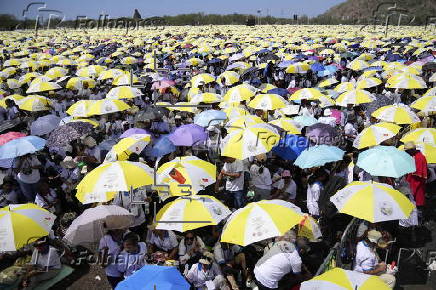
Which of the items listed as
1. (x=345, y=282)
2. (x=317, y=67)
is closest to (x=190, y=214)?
(x=345, y=282)

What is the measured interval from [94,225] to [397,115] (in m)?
6.98

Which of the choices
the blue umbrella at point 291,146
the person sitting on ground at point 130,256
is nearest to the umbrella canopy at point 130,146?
the person sitting on ground at point 130,256

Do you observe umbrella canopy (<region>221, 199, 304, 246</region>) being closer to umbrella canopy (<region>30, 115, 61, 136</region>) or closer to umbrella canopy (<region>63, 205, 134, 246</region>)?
umbrella canopy (<region>63, 205, 134, 246</region>)

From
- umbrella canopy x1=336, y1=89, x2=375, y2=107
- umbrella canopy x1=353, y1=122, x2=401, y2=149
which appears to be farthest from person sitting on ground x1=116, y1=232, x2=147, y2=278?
umbrella canopy x1=336, y1=89, x2=375, y2=107

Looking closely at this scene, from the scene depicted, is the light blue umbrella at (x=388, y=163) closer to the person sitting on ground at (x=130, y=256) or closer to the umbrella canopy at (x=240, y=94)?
the person sitting on ground at (x=130, y=256)

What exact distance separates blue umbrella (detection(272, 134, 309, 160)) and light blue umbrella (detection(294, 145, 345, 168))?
3.09 feet

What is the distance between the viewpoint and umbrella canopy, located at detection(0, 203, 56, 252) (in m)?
4.64

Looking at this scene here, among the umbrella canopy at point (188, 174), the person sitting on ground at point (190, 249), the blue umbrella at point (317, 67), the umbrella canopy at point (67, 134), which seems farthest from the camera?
the blue umbrella at point (317, 67)

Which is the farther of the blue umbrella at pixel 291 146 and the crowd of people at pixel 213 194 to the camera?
the blue umbrella at pixel 291 146

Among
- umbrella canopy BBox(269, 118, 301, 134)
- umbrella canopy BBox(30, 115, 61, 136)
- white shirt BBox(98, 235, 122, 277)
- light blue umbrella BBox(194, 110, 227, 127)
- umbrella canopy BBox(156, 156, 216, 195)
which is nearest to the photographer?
white shirt BBox(98, 235, 122, 277)

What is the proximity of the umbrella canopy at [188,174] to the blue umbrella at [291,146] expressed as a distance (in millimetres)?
2121

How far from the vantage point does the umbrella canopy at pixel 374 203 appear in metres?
4.75

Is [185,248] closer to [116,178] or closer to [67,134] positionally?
[116,178]

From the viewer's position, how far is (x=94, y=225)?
5023mm
